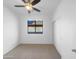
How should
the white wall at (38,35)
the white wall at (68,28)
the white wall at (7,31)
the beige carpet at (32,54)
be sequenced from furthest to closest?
the white wall at (38,35), the white wall at (7,31), the beige carpet at (32,54), the white wall at (68,28)

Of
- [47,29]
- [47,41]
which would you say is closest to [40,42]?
[47,41]

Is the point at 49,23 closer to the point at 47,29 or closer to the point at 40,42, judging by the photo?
the point at 47,29

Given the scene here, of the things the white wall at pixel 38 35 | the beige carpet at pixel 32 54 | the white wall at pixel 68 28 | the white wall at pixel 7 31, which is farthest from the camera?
the white wall at pixel 38 35

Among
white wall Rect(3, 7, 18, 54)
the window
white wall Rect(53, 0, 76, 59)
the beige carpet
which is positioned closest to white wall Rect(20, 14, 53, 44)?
the window

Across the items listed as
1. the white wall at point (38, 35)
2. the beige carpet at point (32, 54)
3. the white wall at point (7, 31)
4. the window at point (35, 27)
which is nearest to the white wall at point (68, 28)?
the beige carpet at point (32, 54)

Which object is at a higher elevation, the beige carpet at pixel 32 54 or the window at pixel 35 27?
the window at pixel 35 27

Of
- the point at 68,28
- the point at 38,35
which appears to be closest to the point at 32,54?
the point at 68,28

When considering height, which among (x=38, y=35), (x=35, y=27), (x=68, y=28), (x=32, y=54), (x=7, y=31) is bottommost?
(x=32, y=54)

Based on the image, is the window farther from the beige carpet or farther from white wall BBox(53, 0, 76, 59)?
white wall BBox(53, 0, 76, 59)

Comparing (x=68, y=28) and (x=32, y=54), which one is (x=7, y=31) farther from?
(x=68, y=28)

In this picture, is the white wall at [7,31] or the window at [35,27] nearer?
the white wall at [7,31]

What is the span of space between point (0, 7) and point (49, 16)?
9369mm

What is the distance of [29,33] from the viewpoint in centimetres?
1062

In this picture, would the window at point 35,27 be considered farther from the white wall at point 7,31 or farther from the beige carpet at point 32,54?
the beige carpet at point 32,54
